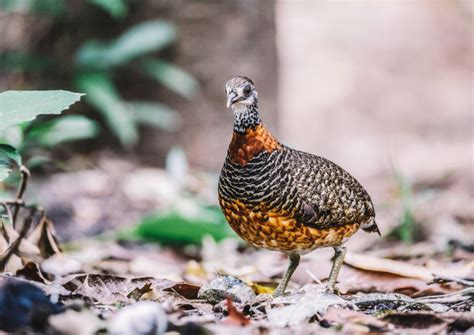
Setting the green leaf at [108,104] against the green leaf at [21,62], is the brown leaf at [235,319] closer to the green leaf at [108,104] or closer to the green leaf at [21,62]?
the green leaf at [108,104]

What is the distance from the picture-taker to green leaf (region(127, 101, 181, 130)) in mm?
9625

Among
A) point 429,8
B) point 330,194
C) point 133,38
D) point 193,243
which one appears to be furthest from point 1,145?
point 429,8

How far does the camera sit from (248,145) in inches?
168

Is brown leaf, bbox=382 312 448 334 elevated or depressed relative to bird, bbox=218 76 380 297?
depressed

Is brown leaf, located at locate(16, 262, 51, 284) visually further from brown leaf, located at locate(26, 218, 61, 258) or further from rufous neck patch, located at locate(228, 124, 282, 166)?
rufous neck patch, located at locate(228, 124, 282, 166)

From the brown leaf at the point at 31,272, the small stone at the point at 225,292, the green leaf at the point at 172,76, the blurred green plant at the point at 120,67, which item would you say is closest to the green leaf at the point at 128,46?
the blurred green plant at the point at 120,67

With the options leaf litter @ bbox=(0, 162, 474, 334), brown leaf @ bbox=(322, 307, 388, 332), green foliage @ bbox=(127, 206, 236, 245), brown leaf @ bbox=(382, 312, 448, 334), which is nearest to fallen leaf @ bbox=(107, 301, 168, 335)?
leaf litter @ bbox=(0, 162, 474, 334)

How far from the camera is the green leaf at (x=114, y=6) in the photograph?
8.60m

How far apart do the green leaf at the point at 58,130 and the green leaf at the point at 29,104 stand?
1.72 m

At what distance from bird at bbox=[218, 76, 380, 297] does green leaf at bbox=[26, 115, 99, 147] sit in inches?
77.1

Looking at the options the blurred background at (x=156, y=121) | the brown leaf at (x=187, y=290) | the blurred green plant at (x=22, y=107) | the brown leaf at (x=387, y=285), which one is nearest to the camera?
the blurred green plant at (x=22, y=107)

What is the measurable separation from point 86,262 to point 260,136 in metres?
1.95

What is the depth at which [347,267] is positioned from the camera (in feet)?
16.4

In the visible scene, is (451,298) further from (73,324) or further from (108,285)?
(73,324)
